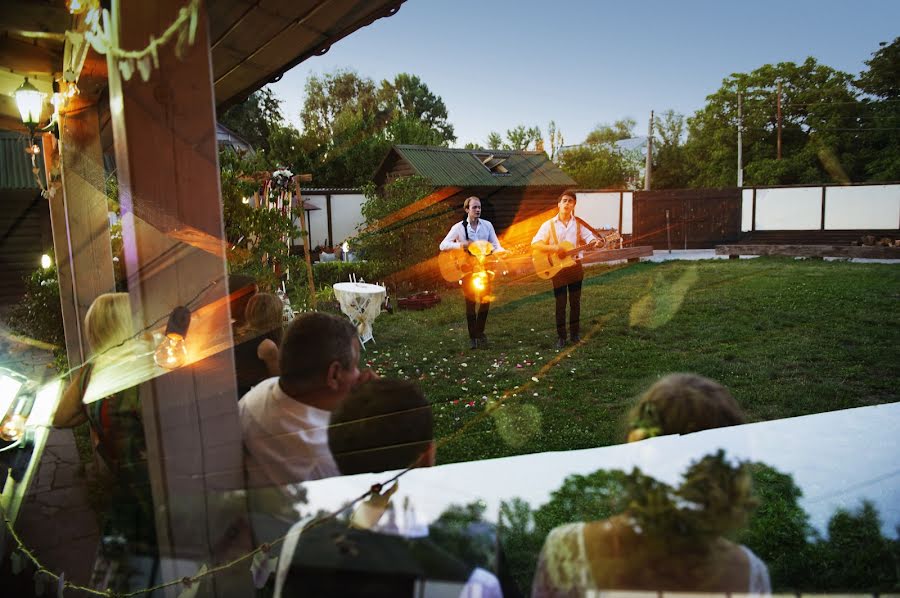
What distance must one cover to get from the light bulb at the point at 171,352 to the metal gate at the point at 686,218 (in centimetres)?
1556

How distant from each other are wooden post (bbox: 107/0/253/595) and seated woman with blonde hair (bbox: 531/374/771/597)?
100 cm

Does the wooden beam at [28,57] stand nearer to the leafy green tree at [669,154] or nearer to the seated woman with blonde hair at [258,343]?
the seated woman with blonde hair at [258,343]

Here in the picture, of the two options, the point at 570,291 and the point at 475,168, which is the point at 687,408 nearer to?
the point at 570,291

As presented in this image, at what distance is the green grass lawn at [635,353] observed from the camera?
3924 mm

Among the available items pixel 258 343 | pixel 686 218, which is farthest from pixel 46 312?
pixel 686 218

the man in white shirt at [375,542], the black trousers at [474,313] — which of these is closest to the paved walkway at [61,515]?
the man in white shirt at [375,542]

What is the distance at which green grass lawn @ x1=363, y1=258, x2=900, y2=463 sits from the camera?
3.92 meters

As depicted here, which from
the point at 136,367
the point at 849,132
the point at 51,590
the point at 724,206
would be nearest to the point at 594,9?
the point at 136,367

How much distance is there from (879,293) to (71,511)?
919cm

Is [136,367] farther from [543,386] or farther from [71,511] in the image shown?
[543,386]

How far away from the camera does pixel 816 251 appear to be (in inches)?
469

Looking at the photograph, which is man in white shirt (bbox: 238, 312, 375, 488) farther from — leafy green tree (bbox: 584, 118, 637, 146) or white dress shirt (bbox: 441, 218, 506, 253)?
leafy green tree (bbox: 584, 118, 637, 146)

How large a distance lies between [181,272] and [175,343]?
0.19 meters

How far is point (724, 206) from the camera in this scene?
15.6 m
